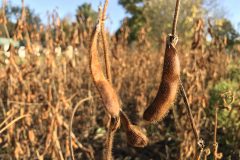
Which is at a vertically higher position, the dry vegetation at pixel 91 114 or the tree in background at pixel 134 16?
the tree in background at pixel 134 16

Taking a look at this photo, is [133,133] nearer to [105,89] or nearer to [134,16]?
[105,89]

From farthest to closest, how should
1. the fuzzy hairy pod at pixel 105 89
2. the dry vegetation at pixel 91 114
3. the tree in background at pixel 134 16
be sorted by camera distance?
the tree in background at pixel 134 16 → the dry vegetation at pixel 91 114 → the fuzzy hairy pod at pixel 105 89

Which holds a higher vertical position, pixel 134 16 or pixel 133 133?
pixel 134 16

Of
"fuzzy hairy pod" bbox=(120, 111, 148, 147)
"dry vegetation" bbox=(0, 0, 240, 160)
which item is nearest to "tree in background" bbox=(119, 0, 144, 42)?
"dry vegetation" bbox=(0, 0, 240, 160)

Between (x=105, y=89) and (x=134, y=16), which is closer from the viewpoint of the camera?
(x=105, y=89)

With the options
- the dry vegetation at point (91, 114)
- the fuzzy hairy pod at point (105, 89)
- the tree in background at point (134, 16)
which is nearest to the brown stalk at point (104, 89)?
the fuzzy hairy pod at point (105, 89)

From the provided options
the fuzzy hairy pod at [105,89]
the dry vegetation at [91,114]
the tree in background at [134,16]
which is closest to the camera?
the fuzzy hairy pod at [105,89]

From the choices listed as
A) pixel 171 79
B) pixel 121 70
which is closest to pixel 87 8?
pixel 121 70

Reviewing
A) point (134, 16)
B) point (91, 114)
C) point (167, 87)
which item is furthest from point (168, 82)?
point (134, 16)

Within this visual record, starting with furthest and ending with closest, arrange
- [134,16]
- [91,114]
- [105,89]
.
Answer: [134,16] < [91,114] < [105,89]

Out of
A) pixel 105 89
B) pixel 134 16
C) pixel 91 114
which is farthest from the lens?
pixel 134 16

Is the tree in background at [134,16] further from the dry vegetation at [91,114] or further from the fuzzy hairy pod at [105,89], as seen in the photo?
the fuzzy hairy pod at [105,89]

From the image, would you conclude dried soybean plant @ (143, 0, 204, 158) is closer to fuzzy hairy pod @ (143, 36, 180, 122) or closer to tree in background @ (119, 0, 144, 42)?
fuzzy hairy pod @ (143, 36, 180, 122)
